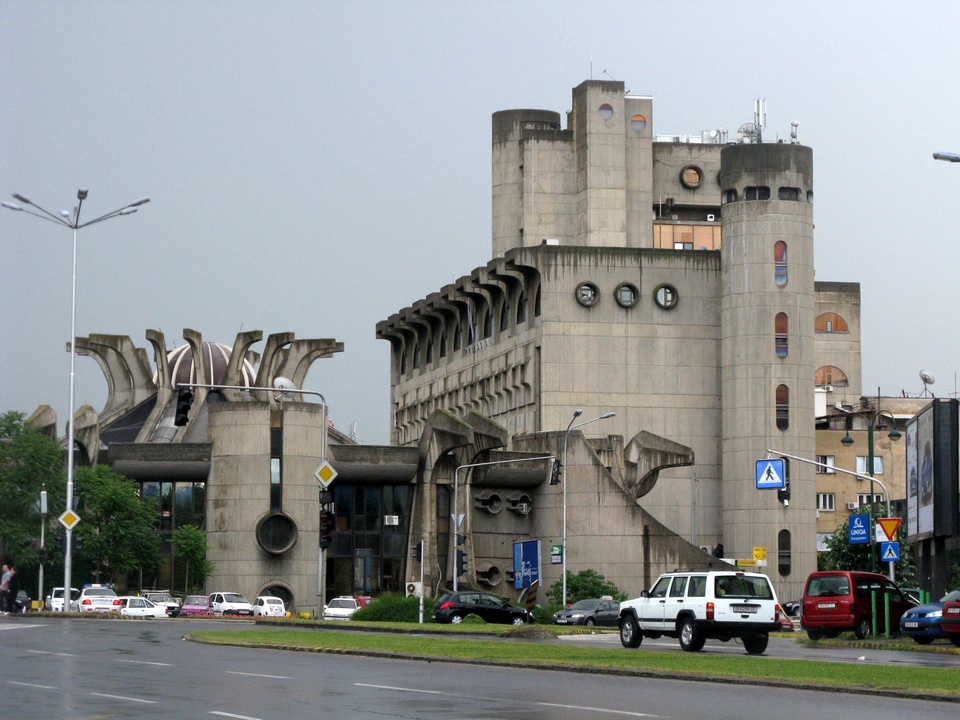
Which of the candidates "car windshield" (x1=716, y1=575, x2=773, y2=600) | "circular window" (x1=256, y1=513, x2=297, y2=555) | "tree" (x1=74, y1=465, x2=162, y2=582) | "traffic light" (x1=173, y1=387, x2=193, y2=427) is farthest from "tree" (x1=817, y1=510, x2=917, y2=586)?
"car windshield" (x1=716, y1=575, x2=773, y2=600)

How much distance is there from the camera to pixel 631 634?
32.7 meters

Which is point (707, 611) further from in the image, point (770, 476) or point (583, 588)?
point (583, 588)

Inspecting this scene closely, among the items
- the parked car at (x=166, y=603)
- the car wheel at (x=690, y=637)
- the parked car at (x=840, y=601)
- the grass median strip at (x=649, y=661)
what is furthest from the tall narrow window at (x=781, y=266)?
the car wheel at (x=690, y=637)

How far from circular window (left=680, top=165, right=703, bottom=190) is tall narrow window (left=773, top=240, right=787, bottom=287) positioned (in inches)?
1022

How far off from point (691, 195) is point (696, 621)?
3546 inches

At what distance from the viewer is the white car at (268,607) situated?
63.5m

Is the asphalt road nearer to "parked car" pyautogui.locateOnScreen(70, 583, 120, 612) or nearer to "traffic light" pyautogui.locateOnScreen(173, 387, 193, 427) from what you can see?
"traffic light" pyautogui.locateOnScreen(173, 387, 193, 427)

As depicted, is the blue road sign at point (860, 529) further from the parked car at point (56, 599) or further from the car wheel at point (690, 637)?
the parked car at point (56, 599)

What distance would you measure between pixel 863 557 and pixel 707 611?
4579 cm

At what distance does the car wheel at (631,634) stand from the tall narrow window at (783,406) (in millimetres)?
61401

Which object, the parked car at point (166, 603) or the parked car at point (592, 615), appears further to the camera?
the parked car at point (166, 603)

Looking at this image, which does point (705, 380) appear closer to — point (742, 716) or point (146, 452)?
point (146, 452)

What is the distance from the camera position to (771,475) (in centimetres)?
5684

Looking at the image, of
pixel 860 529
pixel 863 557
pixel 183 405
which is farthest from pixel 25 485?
pixel 860 529
